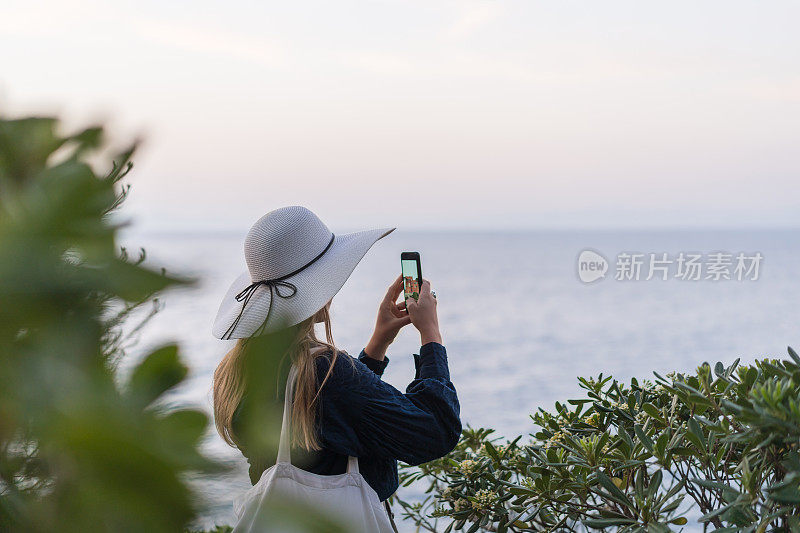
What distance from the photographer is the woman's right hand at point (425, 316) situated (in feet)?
5.91

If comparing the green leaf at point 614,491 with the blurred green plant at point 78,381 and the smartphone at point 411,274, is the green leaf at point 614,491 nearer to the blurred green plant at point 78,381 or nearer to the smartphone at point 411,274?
the smartphone at point 411,274

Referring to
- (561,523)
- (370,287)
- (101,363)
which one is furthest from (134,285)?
A: (370,287)

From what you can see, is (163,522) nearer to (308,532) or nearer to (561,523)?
(308,532)

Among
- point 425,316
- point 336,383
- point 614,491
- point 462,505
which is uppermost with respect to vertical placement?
point 425,316

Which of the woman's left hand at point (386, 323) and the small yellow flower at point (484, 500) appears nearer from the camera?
the small yellow flower at point (484, 500)

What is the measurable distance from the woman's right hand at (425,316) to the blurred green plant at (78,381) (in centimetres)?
162

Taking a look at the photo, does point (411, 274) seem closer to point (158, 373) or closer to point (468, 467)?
point (468, 467)

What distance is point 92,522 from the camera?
153mm

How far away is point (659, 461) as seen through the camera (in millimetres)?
1477

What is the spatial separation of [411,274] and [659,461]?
2.44ft

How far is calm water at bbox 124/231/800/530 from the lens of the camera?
0.18 meters

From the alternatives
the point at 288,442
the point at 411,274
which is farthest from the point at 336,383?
the point at 411,274

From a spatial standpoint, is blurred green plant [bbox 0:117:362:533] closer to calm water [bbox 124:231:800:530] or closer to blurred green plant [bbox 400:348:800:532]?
calm water [bbox 124:231:800:530]

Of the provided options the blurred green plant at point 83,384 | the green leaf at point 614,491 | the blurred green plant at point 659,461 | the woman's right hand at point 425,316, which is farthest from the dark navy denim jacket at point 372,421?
the blurred green plant at point 83,384
